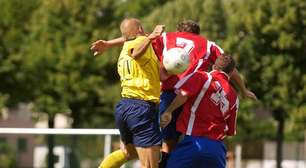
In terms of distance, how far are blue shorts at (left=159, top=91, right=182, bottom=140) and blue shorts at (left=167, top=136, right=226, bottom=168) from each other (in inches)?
10.8

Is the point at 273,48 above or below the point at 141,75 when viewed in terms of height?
below

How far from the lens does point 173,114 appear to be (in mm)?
8688

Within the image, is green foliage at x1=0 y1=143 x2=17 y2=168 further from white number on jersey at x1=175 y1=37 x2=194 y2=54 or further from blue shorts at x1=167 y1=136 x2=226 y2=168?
blue shorts at x1=167 y1=136 x2=226 y2=168

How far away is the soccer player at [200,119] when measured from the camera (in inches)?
329

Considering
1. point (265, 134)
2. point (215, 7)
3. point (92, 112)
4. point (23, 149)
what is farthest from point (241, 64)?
point (265, 134)

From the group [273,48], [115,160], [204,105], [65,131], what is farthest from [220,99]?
[273,48]

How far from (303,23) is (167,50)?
2379cm

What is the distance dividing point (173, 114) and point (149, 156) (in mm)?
486

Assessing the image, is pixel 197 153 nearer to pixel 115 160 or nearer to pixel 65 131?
pixel 115 160

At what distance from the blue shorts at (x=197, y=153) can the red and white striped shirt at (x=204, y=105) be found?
0.23 feet

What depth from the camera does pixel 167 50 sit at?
8.72m

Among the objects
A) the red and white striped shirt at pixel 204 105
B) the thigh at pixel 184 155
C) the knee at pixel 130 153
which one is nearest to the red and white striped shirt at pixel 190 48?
the red and white striped shirt at pixel 204 105

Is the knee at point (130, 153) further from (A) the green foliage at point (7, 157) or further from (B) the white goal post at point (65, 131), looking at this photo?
(A) the green foliage at point (7, 157)

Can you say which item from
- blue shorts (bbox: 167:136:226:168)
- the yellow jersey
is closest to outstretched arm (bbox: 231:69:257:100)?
the yellow jersey
